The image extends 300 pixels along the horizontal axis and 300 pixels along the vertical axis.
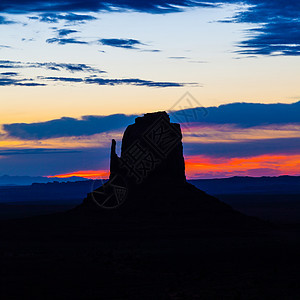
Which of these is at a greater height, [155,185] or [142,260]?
[155,185]

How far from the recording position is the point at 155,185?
7762 centimetres

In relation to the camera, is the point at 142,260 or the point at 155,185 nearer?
the point at 142,260

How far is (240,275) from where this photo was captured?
43062 millimetres

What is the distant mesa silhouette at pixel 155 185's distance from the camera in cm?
7575

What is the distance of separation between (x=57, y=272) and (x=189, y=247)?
60.0 ft

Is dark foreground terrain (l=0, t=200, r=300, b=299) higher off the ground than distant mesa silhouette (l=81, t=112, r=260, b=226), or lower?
lower

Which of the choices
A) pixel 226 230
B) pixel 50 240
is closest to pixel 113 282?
pixel 50 240

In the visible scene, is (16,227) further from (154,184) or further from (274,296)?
(274,296)

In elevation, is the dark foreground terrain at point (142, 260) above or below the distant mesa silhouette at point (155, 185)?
below

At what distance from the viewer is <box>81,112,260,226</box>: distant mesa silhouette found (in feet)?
249

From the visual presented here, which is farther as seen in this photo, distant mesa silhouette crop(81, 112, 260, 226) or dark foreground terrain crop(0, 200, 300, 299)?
distant mesa silhouette crop(81, 112, 260, 226)

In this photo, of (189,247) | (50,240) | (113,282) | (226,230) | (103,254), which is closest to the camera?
(113,282)

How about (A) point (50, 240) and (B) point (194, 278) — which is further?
(A) point (50, 240)

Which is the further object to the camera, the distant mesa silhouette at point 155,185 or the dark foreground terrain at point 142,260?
the distant mesa silhouette at point 155,185
